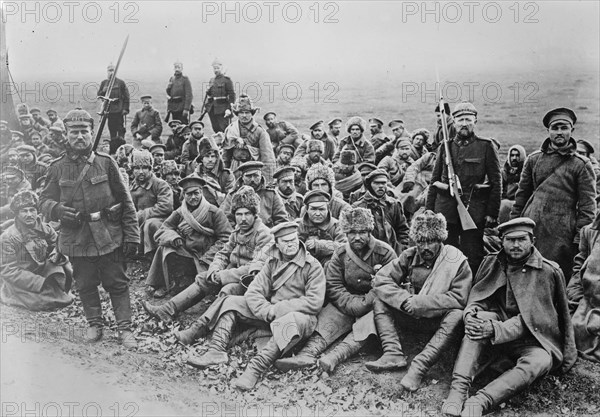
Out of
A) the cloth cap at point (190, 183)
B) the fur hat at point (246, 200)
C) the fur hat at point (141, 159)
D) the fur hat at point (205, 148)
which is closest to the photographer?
the fur hat at point (246, 200)

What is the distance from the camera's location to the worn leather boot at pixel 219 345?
5.70 meters

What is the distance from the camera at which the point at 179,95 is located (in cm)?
1221

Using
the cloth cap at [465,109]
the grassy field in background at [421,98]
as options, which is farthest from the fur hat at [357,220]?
the grassy field in background at [421,98]

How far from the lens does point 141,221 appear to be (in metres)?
7.70

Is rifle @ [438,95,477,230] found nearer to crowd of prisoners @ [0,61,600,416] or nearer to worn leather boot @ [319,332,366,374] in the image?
crowd of prisoners @ [0,61,600,416]

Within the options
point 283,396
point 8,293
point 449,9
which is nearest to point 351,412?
point 283,396

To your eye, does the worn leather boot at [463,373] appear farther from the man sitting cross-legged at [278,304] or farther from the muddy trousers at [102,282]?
the muddy trousers at [102,282]

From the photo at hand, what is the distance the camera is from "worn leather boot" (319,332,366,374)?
18.0 feet

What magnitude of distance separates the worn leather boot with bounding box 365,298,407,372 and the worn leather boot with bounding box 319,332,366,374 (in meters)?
0.23

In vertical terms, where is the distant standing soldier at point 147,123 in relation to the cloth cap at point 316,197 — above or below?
above

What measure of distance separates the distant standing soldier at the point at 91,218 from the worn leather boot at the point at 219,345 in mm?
877

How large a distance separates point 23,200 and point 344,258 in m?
3.76

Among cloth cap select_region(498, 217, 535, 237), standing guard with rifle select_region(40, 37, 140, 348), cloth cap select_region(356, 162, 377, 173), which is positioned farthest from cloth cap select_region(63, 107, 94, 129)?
cloth cap select_region(498, 217, 535, 237)

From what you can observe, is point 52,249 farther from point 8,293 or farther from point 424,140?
point 424,140
